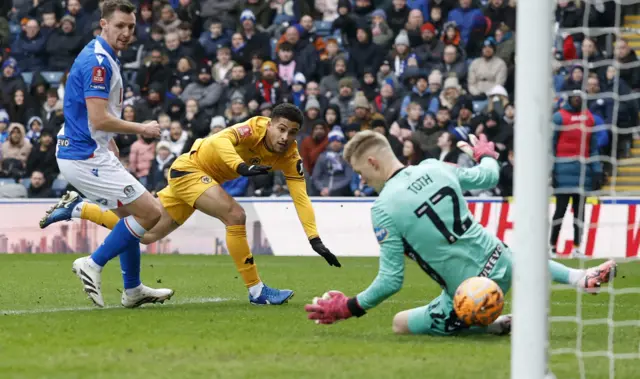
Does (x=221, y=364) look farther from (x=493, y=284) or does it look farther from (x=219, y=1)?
(x=219, y=1)

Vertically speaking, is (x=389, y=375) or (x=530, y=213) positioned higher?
(x=530, y=213)

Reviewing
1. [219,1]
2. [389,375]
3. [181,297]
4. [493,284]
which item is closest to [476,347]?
[493,284]

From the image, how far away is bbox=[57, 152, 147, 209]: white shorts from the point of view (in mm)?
8891

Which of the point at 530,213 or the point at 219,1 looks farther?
the point at 219,1

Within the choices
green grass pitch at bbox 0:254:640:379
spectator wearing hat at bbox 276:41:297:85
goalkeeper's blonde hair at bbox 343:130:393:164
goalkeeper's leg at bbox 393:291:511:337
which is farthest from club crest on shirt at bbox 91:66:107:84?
spectator wearing hat at bbox 276:41:297:85

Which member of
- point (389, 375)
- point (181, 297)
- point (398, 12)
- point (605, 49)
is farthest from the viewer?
point (398, 12)

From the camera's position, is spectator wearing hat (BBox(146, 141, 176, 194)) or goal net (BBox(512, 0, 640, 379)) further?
spectator wearing hat (BBox(146, 141, 176, 194))

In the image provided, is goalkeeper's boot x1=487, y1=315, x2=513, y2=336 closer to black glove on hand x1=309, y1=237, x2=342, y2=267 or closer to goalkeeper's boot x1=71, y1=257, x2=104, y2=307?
black glove on hand x1=309, y1=237, x2=342, y2=267

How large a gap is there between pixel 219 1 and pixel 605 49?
24.3 ft

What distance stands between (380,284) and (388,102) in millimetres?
12133

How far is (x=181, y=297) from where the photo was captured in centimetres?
1042

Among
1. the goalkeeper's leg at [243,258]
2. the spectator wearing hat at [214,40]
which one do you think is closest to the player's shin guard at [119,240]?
the goalkeeper's leg at [243,258]

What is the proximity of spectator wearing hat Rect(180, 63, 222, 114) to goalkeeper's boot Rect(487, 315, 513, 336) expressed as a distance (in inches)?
494

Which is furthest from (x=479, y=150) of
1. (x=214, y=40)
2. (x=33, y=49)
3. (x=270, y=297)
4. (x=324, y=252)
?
(x=33, y=49)
